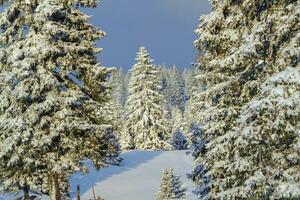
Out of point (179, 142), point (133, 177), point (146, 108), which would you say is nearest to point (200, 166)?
point (133, 177)

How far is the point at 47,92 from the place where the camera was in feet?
64.6

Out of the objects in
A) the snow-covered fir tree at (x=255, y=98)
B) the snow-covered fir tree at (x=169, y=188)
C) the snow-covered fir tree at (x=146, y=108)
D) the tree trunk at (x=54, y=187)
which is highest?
the snow-covered fir tree at (x=146, y=108)

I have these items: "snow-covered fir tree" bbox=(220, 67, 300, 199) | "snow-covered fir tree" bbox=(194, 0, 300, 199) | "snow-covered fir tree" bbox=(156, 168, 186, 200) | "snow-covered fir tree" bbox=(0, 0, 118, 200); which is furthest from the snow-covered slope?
"snow-covered fir tree" bbox=(220, 67, 300, 199)

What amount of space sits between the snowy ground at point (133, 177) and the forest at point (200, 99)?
28.8 feet

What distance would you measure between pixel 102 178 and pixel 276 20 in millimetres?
31750

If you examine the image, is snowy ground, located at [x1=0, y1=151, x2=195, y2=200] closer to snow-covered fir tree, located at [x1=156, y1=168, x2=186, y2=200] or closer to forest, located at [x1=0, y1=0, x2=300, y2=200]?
snow-covered fir tree, located at [x1=156, y1=168, x2=186, y2=200]

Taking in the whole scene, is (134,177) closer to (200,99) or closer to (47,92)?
(47,92)

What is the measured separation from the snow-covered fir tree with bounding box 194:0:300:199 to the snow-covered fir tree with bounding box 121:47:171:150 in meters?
39.8

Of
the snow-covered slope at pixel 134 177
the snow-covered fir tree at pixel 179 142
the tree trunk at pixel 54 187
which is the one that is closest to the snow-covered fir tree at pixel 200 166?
the tree trunk at pixel 54 187

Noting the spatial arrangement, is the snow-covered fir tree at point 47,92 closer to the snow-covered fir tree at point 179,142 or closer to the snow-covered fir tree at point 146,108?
the snow-covered fir tree at point 146,108

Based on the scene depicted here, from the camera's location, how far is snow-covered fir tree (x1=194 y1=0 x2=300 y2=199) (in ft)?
38.3

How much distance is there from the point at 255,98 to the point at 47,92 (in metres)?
9.38

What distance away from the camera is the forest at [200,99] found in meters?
12.0

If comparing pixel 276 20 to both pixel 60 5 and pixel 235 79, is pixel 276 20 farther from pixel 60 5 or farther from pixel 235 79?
pixel 60 5
